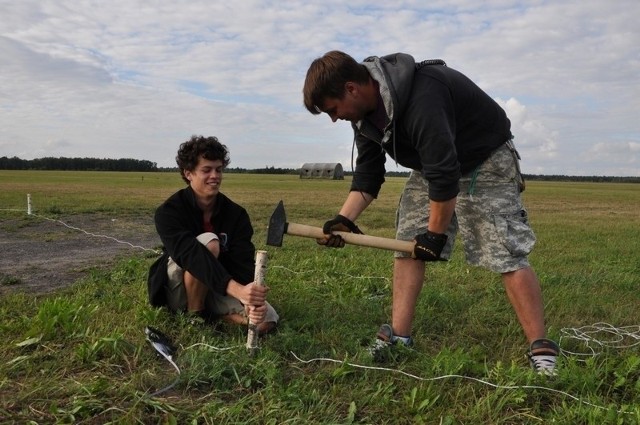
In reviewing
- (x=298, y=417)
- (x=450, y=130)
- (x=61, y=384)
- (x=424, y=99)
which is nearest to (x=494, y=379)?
(x=298, y=417)

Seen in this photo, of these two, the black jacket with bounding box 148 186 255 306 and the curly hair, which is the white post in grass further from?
the curly hair

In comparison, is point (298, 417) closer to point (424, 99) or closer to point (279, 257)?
point (424, 99)

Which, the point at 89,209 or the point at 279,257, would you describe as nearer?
the point at 279,257

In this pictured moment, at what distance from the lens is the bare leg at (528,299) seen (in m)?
3.53

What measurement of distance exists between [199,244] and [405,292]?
4.87ft

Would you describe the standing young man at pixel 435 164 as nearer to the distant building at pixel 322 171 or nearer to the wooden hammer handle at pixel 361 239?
the wooden hammer handle at pixel 361 239

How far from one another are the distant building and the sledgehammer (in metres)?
73.7

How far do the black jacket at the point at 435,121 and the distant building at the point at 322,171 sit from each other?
73766 mm

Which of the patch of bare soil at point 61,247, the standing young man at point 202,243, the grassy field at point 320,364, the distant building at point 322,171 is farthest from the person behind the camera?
the distant building at point 322,171

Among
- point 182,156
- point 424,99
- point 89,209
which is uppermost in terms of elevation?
point 424,99

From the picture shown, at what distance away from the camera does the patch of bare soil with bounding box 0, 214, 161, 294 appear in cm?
600

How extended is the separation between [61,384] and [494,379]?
2439mm

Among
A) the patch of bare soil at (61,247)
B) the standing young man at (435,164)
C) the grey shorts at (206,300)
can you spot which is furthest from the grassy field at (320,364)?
the patch of bare soil at (61,247)

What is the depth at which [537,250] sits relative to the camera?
909 centimetres
